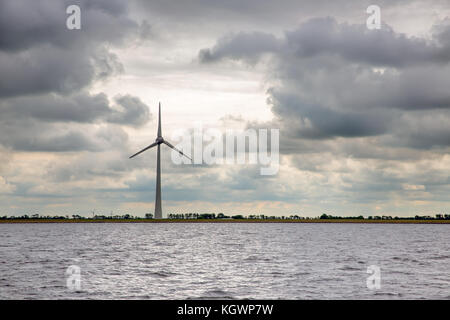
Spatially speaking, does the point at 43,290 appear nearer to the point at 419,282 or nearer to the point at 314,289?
the point at 314,289

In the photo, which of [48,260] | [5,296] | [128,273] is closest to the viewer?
[5,296]

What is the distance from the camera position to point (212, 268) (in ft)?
205

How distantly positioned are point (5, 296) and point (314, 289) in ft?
92.0

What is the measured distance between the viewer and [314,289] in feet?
147
